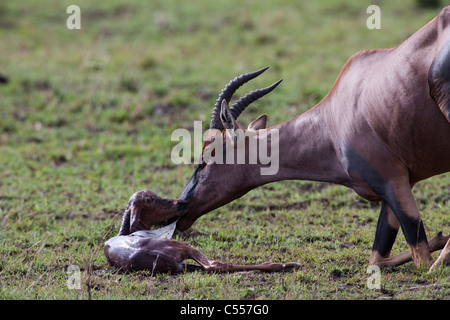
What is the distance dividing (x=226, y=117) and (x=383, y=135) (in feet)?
5.21

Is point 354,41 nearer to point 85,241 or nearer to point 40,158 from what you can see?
point 40,158

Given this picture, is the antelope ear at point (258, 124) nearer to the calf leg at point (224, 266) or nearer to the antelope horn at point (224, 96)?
the antelope horn at point (224, 96)

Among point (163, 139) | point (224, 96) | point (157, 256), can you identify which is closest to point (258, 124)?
point (224, 96)

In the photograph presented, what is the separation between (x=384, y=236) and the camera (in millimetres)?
6648

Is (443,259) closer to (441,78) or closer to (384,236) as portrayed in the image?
(384,236)

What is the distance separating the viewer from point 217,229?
800 cm

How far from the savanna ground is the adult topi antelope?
55cm

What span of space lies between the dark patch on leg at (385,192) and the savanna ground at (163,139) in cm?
35

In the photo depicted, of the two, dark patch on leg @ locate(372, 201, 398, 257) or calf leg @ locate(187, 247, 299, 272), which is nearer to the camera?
calf leg @ locate(187, 247, 299, 272)

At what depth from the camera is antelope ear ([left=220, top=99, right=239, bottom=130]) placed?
686 centimetres

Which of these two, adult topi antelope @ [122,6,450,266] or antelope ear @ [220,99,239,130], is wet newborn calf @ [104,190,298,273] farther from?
antelope ear @ [220,99,239,130]

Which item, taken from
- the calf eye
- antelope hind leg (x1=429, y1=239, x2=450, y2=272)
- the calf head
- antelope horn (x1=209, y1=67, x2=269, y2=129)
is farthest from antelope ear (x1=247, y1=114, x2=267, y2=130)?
antelope hind leg (x1=429, y1=239, x2=450, y2=272)
